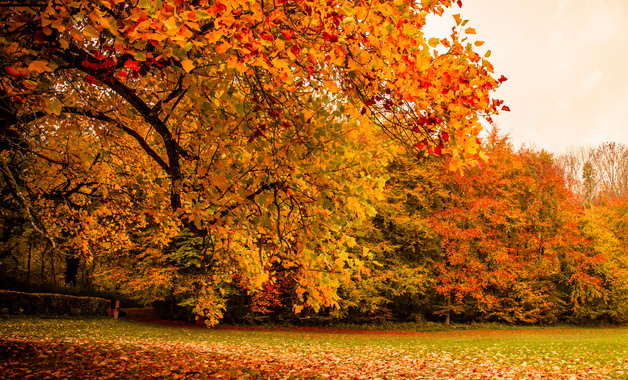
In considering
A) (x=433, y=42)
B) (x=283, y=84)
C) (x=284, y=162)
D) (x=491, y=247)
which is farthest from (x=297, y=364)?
(x=491, y=247)

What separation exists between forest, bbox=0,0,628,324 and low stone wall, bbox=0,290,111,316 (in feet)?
7.70

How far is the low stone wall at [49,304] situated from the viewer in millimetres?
19281

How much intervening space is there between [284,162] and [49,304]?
71.5 ft

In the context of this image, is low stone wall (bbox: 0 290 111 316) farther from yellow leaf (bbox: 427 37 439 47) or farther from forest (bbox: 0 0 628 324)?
yellow leaf (bbox: 427 37 439 47)

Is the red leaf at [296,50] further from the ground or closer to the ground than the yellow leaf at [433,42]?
closer to the ground

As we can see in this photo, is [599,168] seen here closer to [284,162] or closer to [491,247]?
[491,247]

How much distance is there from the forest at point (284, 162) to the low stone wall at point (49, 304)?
235 cm

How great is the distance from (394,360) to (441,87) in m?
8.66

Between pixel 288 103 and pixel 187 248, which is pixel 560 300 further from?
pixel 288 103

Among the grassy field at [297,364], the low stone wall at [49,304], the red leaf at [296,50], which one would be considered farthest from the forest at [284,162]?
the low stone wall at [49,304]

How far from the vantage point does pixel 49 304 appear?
20875mm

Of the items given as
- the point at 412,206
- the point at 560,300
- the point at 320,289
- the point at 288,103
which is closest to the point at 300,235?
the point at 320,289

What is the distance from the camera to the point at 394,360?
1049cm

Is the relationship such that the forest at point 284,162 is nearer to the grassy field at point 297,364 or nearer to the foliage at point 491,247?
the foliage at point 491,247
